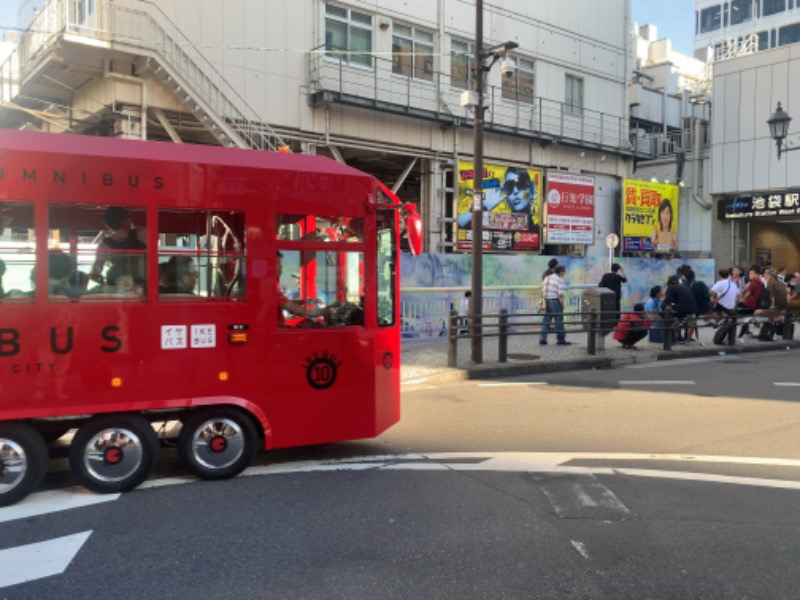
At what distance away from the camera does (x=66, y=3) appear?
1557cm

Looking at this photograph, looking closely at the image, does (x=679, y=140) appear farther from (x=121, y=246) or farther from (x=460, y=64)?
(x=121, y=246)

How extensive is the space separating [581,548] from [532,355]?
351 inches

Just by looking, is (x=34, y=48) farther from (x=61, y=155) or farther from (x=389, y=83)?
(x=61, y=155)

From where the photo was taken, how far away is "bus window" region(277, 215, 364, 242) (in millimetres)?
5754

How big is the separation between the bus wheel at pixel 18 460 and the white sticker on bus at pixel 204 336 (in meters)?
1.40

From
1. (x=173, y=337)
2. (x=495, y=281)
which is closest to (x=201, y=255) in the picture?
(x=173, y=337)

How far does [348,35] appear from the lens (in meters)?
19.5

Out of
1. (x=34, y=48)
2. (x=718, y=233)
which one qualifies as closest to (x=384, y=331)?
(x=34, y=48)

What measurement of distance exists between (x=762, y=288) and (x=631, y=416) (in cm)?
1009

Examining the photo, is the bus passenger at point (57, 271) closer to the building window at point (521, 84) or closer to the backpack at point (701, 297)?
the backpack at point (701, 297)

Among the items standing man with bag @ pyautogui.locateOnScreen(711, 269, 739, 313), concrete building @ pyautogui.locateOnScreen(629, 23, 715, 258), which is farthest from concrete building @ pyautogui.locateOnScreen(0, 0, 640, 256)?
standing man with bag @ pyautogui.locateOnScreen(711, 269, 739, 313)

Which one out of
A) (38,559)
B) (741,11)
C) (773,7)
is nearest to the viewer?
(38,559)

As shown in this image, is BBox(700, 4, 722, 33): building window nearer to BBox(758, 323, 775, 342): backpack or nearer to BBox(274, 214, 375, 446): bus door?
BBox(758, 323, 775, 342): backpack

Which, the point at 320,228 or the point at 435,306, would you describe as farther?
the point at 435,306
